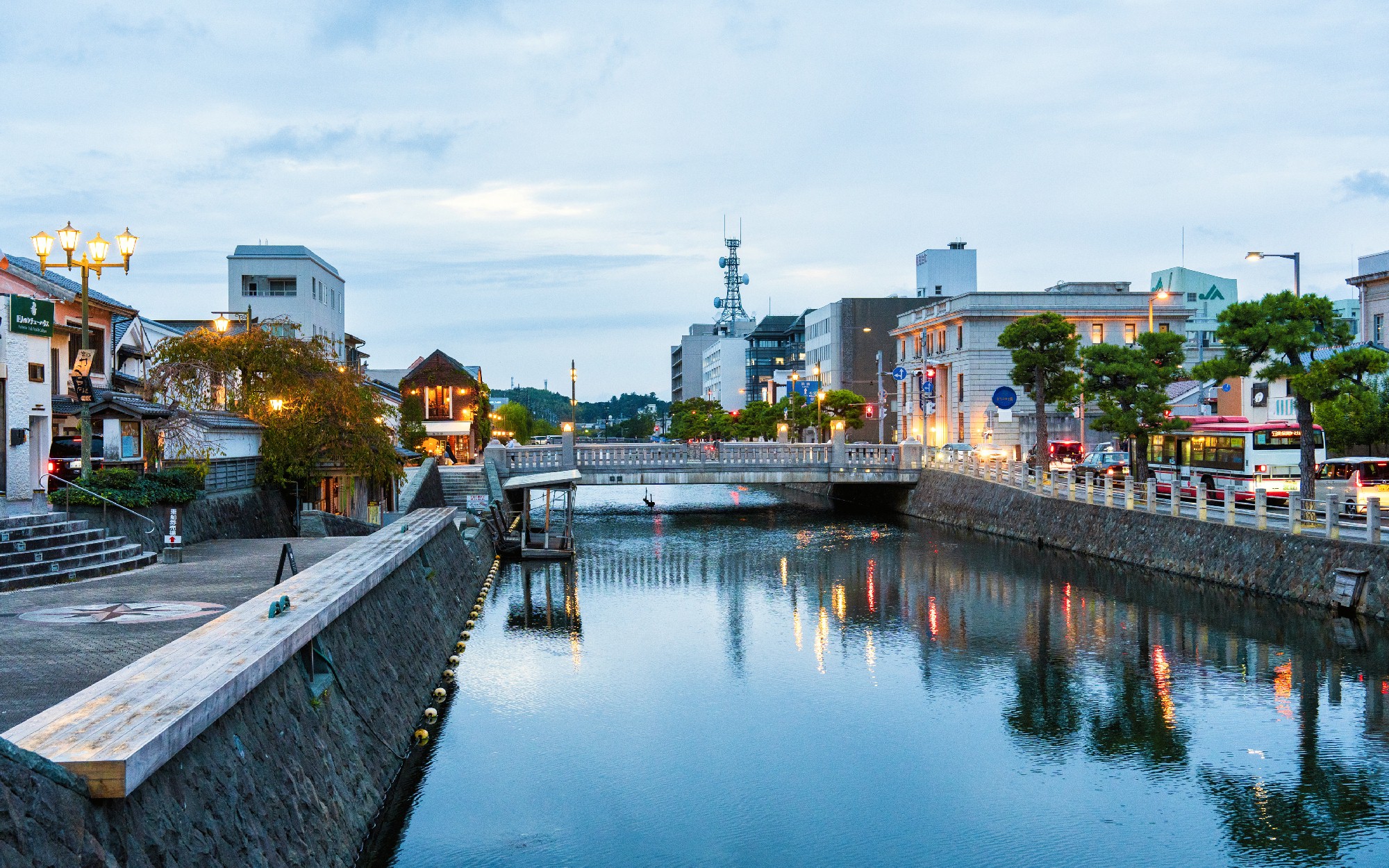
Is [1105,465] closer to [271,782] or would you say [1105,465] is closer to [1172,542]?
[1172,542]

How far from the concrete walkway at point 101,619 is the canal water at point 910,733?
416 cm

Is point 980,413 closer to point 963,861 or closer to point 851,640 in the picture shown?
point 851,640

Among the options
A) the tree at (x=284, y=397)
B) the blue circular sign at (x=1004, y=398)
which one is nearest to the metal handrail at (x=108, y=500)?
the tree at (x=284, y=397)

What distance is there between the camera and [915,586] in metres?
37.1

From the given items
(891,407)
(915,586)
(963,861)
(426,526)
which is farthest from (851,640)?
(891,407)

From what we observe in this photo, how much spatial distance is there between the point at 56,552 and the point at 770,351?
6167 inches

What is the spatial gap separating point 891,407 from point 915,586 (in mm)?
73942

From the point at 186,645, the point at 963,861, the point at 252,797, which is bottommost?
the point at 963,861

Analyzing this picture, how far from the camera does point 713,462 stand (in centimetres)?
5794

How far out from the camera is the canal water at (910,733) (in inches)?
590

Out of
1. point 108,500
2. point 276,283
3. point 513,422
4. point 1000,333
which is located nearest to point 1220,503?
point 108,500

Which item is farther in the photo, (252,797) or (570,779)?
(570,779)

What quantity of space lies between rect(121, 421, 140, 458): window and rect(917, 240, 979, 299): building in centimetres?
9669

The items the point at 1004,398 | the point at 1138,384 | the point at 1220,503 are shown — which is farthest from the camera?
the point at 1004,398
